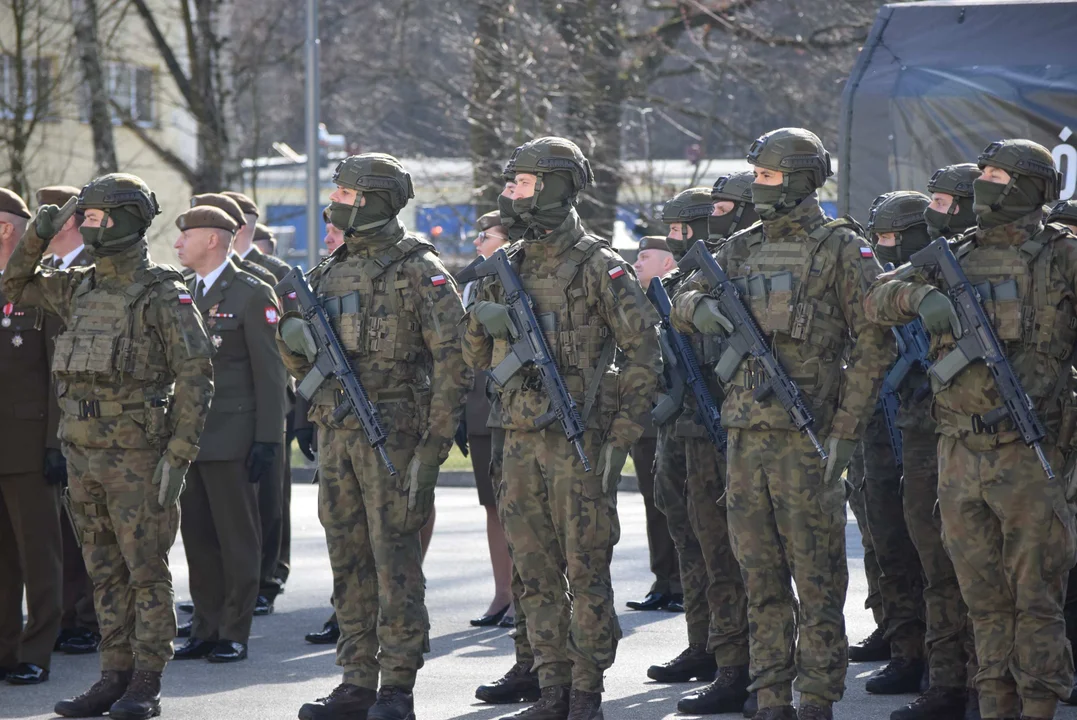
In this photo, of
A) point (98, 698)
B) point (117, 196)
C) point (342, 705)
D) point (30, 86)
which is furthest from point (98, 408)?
point (30, 86)

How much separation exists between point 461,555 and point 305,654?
3052mm

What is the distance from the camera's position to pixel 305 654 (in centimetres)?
820

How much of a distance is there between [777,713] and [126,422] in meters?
2.95

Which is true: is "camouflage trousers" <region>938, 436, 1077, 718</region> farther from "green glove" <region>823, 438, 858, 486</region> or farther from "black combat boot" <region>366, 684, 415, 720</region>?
"black combat boot" <region>366, 684, 415, 720</region>

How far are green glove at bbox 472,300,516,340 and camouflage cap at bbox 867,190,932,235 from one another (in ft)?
6.16

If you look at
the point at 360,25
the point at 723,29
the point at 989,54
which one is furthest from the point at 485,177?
the point at 360,25

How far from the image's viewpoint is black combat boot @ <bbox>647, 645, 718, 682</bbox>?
7.42 m

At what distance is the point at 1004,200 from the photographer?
5.98 m

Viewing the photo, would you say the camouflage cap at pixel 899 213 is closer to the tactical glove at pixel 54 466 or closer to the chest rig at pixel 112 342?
the chest rig at pixel 112 342

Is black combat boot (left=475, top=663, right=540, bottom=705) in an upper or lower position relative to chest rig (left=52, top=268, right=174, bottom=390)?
lower

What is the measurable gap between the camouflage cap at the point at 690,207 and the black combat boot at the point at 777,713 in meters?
2.65

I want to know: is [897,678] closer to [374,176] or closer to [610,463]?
[610,463]

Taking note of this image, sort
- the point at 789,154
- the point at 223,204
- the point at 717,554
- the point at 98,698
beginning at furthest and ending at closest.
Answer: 1. the point at 223,204
2. the point at 717,554
3. the point at 98,698
4. the point at 789,154

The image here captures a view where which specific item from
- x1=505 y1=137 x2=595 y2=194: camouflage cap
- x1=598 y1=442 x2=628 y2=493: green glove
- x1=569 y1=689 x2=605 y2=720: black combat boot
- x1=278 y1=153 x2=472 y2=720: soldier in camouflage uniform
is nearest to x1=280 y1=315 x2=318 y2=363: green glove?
x1=278 y1=153 x2=472 y2=720: soldier in camouflage uniform
